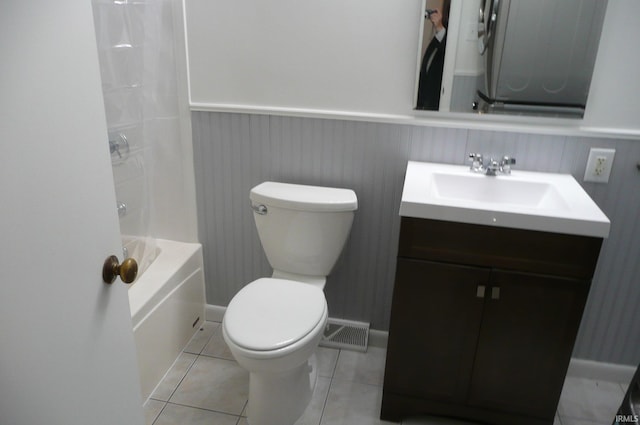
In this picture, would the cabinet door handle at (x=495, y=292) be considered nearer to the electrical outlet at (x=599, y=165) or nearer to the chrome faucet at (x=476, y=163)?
the chrome faucet at (x=476, y=163)

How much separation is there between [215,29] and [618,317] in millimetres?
2084

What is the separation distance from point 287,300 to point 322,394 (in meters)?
0.50

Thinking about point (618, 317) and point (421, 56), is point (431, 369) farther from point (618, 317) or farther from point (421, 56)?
point (421, 56)

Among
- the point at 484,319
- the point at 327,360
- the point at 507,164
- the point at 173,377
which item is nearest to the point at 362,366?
the point at 327,360

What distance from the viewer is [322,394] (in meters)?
1.88

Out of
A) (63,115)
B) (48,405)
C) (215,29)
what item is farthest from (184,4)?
(48,405)

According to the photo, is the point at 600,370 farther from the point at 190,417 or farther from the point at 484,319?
the point at 190,417

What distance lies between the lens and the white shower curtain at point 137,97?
5.35ft

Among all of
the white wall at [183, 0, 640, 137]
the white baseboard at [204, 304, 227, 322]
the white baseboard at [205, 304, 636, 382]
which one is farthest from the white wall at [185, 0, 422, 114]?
the white baseboard at [205, 304, 636, 382]

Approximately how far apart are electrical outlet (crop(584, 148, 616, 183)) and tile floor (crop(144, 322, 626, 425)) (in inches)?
35.9

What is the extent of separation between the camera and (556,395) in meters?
1.56

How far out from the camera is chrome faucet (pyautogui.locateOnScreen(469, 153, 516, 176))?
1.74 m

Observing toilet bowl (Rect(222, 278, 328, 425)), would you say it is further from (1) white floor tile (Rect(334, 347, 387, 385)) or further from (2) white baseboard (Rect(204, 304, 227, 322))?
(2) white baseboard (Rect(204, 304, 227, 322))

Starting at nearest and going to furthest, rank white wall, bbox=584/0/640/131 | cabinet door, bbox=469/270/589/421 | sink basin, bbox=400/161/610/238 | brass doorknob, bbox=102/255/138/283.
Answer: brass doorknob, bbox=102/255/138/283 < sink basin, bbox=400/161/610/238 < cabinet door, bbox=469/270/589/421 < white wall, bbox=584/0/640/131
